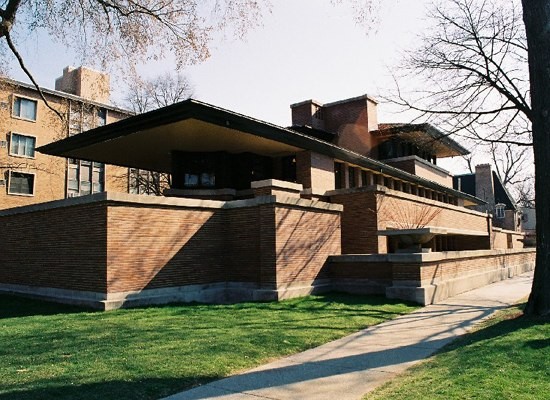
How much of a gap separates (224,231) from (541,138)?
8.47 meters

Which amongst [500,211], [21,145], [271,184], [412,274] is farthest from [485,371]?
[500,211]

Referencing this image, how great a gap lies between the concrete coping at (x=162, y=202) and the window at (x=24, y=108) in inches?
1222

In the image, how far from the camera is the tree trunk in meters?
9.38

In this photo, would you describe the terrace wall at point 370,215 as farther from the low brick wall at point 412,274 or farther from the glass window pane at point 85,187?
the glass window pane at point 85,187

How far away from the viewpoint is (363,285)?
46.1 feet

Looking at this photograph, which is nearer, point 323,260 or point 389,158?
point 323,260

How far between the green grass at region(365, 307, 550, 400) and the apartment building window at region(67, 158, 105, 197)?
146ft

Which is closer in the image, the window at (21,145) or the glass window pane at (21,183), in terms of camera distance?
the glass window pane at (21,183)

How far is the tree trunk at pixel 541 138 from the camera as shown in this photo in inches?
369

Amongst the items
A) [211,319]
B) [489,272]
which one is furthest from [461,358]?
[489,272]

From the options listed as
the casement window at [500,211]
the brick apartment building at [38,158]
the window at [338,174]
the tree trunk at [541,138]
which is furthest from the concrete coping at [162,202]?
the casement window at [500,211]

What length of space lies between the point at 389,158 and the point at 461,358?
25.4m

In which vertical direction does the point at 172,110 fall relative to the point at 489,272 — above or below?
above

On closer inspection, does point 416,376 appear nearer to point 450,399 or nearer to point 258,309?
point 450,399
